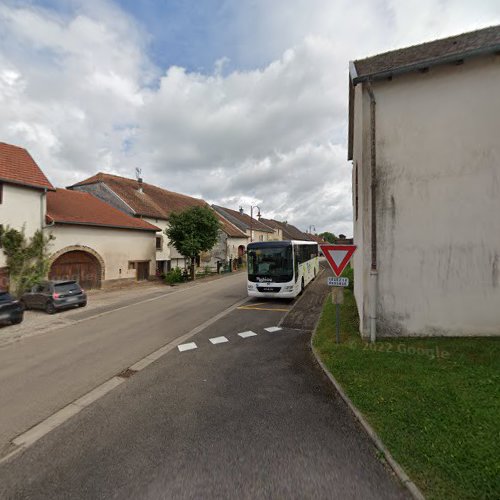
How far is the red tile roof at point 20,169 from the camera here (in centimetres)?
1397

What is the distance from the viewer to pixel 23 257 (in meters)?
14.1

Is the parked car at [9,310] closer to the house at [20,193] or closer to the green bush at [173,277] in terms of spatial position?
the house at [20,193]

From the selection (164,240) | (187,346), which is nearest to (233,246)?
(164,240)

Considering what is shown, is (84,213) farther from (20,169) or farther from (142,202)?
(142,202)

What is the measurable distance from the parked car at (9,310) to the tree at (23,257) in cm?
480

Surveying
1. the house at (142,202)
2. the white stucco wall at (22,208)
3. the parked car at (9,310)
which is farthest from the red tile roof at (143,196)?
the parked car at (9,310)

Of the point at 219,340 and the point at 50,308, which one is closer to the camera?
the point at 219,340

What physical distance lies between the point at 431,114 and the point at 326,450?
748 cm

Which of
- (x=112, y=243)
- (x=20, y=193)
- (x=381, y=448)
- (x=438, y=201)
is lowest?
(x=381, y=448)

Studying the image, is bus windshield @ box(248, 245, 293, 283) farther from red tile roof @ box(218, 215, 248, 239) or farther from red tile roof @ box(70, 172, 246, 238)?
red tile roof @ box(218, 215, 248, 239)

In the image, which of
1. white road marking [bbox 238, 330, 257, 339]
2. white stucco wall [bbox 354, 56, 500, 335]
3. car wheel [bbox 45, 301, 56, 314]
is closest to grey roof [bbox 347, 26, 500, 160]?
white stucco wall [bbox 354, 56, 500, 335]

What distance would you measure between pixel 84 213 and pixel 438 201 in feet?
64.7

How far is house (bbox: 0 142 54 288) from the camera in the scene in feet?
44.7

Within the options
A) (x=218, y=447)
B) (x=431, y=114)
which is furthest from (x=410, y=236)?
(x=218, y=447)
